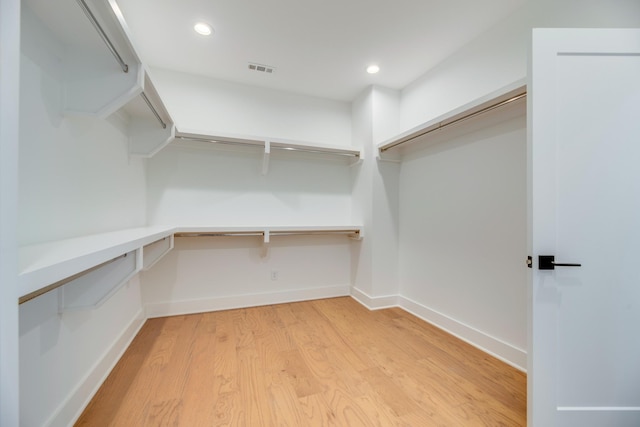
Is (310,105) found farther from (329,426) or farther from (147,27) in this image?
(329,426)

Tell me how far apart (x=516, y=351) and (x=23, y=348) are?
8.77ft

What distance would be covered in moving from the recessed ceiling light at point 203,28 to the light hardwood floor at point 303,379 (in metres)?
2.52

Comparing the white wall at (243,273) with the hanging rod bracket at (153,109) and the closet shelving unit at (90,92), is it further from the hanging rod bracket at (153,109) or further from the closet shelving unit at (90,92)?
the hanging rod bracket at (153,109)

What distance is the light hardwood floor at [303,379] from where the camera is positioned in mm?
1295

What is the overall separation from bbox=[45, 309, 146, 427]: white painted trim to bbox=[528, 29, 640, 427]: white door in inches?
87.0

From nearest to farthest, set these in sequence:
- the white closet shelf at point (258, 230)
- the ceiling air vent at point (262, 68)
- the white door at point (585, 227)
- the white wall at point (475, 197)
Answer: the white door at point (585, 227) < the white wall at point (475, 197) < the white closet shelf at point (258, 230) < the ceiling air vent at point (262, 68)

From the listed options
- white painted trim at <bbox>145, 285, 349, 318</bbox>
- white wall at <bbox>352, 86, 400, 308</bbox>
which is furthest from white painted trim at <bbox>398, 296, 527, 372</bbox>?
white painted trim at <bbox>145, 285, 349, 318</bbox>

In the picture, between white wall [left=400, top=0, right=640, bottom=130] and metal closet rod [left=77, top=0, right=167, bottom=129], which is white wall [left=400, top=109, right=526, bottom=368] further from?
metal closet rod [left=77, top=0, right=167, bottom=129]

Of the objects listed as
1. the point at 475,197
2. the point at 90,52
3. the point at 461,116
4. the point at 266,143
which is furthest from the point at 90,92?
the point at 475,197

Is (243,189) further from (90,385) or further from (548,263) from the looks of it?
(548,263)

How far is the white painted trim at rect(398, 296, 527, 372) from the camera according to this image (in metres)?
1.73

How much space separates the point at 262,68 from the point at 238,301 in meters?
2.47

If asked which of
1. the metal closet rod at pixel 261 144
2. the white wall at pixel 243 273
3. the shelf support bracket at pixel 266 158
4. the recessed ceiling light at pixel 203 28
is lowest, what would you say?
the white wall at pixel 243 273

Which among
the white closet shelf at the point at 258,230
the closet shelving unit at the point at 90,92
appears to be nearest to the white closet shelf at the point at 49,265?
the closet shelving unit at the point at 90,92
